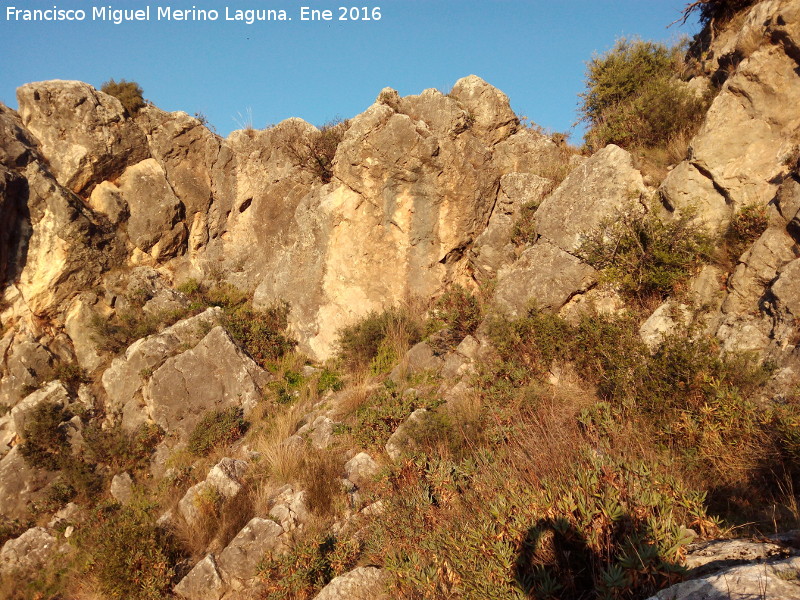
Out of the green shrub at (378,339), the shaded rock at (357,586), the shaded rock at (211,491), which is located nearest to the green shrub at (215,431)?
the shaded rock at (211,491)

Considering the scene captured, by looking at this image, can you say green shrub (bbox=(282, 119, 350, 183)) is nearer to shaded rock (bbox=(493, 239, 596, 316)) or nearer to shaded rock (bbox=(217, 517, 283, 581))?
shaded rock (bbox=(493, 239, 596, 316))

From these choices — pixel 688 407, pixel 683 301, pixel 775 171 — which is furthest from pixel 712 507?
pixel 775 171

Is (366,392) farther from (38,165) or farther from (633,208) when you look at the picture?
(38,165)

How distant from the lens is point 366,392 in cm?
834

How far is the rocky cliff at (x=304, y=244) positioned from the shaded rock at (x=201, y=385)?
0.04m

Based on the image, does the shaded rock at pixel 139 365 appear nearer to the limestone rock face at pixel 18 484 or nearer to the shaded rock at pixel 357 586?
the limestone rock face at pixel 18 484

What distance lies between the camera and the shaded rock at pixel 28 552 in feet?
24.0

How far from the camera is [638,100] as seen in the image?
29.8ft

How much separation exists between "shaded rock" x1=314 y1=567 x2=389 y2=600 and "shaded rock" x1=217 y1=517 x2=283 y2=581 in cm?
131

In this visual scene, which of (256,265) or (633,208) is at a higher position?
(256,265)

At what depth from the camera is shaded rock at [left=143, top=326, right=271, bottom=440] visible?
29.2 ft

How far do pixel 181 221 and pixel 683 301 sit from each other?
11.0 m

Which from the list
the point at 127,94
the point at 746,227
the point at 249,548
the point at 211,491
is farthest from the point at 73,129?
the point at 746,227

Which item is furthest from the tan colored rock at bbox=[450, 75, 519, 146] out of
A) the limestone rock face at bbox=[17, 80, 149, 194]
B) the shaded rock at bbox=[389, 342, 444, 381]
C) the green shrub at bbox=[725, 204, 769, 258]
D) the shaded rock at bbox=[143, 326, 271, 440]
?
the limestone rock face at bbox=[17, 80, 149, 194]
